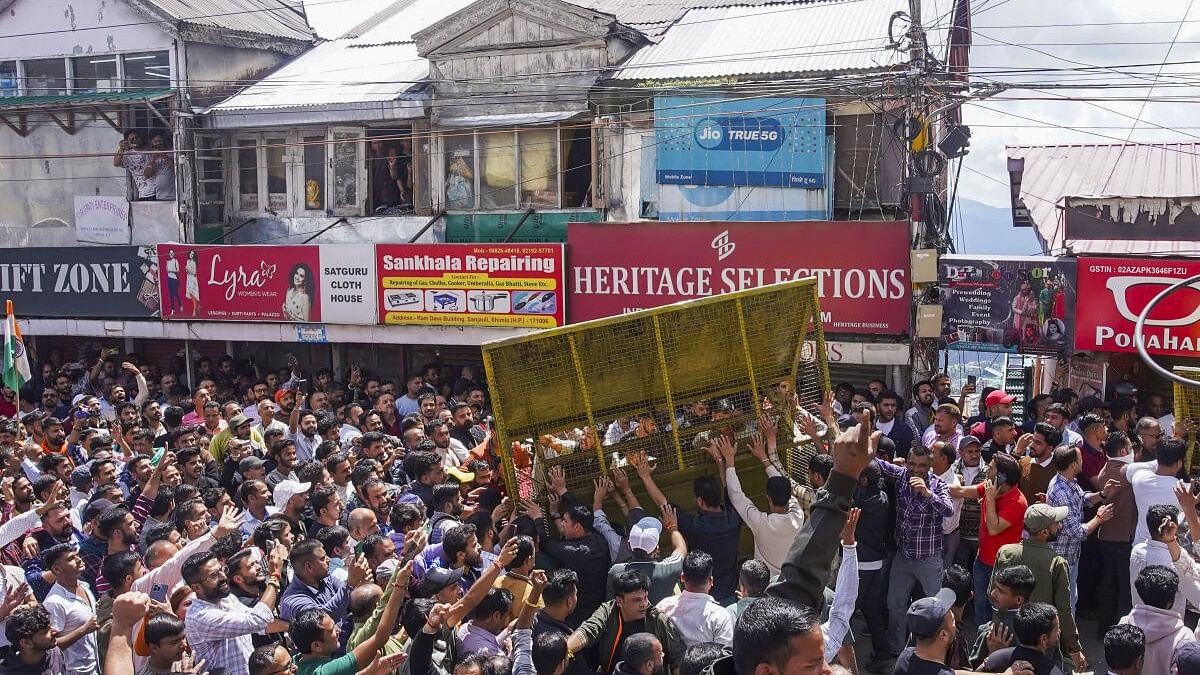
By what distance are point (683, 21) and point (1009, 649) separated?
45.1 feet

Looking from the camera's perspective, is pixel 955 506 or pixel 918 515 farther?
pixel 955 506

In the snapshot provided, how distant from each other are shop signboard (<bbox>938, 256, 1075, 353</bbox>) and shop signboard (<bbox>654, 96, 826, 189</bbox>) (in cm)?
285

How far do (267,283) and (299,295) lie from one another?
0.59 metres

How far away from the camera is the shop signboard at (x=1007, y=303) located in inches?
466

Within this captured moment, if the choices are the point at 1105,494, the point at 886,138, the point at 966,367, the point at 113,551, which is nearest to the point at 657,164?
the point at 886,138

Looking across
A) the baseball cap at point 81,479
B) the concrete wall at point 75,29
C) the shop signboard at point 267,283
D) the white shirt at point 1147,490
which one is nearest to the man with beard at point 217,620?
the baseball cap at point 81,479

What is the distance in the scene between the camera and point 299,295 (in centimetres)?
1653

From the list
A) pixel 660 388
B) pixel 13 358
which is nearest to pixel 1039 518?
pixel 660 388

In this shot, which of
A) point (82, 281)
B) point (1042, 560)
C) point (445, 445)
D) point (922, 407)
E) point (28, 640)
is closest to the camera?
point (28, 640)

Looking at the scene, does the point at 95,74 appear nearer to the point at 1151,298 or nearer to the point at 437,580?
the point at 437,580

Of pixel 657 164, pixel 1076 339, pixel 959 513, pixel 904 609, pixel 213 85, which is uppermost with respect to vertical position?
pixel 213 85

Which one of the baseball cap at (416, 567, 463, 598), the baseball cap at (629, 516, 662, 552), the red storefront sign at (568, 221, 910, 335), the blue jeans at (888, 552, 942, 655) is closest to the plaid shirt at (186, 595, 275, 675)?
the baseball cap at (416, 567, 463, 598)

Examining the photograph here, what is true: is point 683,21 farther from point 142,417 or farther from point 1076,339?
point 142,417

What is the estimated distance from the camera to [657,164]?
15398 millimetres
